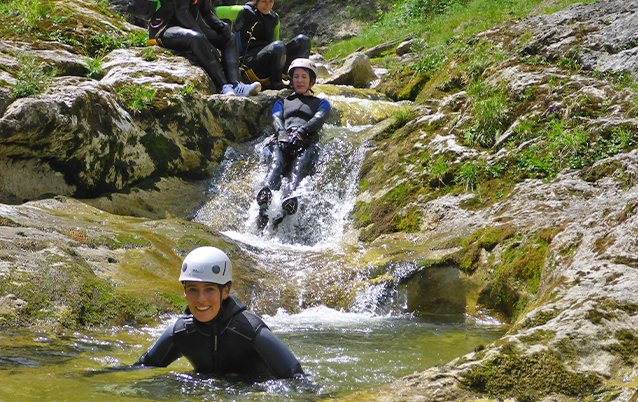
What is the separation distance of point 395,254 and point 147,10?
7.52 meters

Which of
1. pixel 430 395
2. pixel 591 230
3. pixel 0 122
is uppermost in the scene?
pixel 0 122

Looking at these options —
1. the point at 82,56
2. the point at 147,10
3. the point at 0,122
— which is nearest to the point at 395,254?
the point at 0,122

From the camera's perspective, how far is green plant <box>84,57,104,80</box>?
10812 millimetres

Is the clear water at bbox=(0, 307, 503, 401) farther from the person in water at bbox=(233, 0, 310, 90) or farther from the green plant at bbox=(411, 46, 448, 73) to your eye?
the green plant at bbox=(411, 46, 448, 73)

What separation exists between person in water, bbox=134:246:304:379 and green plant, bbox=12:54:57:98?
563 centimetres

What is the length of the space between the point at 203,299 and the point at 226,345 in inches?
12.8

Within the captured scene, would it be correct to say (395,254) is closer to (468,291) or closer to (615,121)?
(468,291)

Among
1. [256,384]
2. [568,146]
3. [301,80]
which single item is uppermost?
[301,80]

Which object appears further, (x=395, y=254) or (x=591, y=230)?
(x=395, y=254)

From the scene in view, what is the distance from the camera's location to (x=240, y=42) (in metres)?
13.5

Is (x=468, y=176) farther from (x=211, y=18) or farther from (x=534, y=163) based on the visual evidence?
(x=211, y=18)

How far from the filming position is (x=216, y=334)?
4.28 m

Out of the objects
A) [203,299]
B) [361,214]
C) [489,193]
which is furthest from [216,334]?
[361,214]

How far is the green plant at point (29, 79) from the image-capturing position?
873 cm
